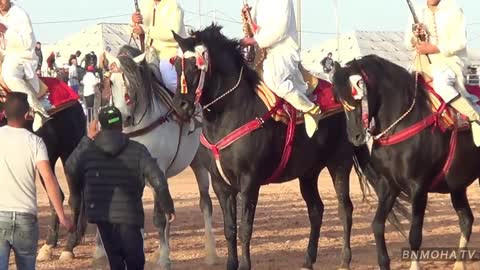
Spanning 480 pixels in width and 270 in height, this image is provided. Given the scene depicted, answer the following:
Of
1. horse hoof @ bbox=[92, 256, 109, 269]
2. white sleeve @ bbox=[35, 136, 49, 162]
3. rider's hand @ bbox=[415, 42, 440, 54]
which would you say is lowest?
horse hoof @ bbox=[92, 256, 109, 269]

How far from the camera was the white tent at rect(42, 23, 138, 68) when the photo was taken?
131ft

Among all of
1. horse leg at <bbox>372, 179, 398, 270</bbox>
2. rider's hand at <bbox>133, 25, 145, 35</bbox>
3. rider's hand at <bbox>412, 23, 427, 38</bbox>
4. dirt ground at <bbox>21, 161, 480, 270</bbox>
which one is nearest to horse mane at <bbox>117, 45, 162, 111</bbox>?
rider's hand at <bbox>133, 25, 145, 35</bbox>

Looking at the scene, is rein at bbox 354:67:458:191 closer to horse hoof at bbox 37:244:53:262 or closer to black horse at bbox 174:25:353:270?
black horse at bbox 174:25:353:270

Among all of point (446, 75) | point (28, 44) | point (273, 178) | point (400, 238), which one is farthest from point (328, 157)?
point (28, 44)

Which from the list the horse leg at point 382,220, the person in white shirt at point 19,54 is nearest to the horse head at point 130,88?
the person in white shirt at point 19,54

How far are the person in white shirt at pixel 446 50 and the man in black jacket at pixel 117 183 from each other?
3861mm

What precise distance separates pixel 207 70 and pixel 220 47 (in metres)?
0.40

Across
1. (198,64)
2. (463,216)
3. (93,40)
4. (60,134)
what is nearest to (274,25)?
(198,64)

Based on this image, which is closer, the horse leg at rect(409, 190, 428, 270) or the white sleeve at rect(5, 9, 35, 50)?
the horse leg at rect(409, 190, 428, 270)

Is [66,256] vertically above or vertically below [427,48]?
below

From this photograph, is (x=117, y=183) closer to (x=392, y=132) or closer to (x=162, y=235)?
(x=162, y=235)

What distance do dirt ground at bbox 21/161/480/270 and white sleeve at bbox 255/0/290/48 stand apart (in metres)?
2.59

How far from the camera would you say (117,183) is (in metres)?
7.81

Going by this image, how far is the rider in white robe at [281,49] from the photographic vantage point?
10.4 m
